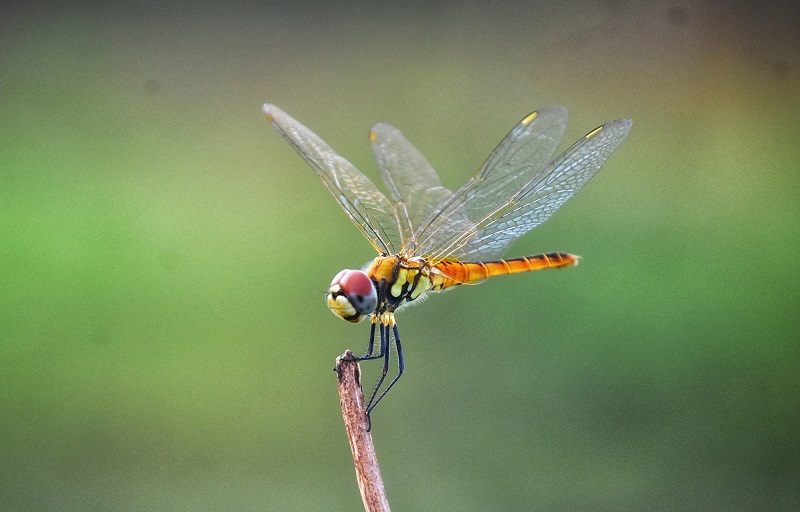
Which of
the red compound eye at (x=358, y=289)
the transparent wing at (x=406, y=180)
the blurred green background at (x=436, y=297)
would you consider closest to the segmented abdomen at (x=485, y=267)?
the transparent wing at (x=406, y=180)

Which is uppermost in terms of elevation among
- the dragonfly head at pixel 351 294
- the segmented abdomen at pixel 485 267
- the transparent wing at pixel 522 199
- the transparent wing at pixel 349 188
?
the transparent wing at pixel 349 188

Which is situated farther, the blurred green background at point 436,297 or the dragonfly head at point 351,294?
the blurred green background at point 436,297

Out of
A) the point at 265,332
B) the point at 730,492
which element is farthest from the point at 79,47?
the point at 730,492

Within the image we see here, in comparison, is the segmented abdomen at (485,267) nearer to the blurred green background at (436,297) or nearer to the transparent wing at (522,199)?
the transparent wing at (522,199)

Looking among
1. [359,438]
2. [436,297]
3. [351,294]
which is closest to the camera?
[359,438]

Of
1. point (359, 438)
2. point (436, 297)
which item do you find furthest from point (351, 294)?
point (436, 297)

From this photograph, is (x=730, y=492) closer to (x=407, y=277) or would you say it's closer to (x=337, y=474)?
(x=337, y=474)

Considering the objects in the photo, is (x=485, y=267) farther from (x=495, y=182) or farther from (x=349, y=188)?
(x=349, y=188)
